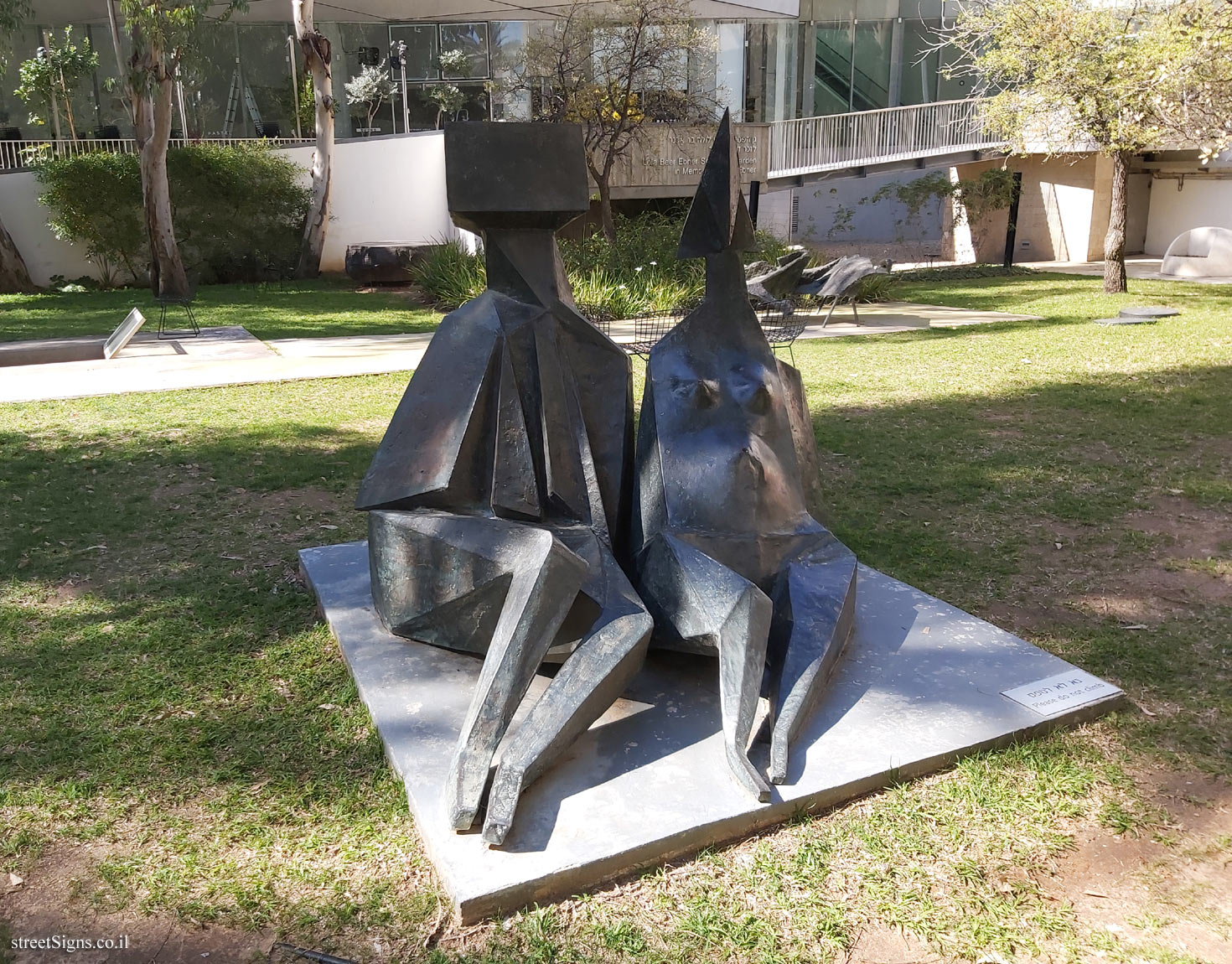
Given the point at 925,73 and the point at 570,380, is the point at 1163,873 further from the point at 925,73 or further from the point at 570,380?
the point at 925,73

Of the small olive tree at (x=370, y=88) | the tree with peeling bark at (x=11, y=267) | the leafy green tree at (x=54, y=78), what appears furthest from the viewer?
the small olive tree at (x=370, y=88)

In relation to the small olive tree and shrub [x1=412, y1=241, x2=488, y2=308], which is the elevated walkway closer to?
shrub [x1=412, y1=241, x2=488, y2=308]

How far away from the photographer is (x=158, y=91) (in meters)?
15.5

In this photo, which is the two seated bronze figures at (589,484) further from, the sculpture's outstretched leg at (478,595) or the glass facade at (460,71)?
the glass facade at (460,71)

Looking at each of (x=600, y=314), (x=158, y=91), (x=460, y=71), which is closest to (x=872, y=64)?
(x=460, y=71)

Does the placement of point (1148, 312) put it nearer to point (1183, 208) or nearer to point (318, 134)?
point (1183, 208)

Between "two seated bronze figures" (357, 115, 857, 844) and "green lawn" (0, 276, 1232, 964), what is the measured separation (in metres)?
0.48

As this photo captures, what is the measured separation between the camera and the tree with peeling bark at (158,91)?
1479 cm

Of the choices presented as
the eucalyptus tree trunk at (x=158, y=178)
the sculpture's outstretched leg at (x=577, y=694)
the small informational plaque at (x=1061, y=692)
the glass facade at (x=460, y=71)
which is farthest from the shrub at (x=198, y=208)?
the small informational plaque at (x=1061, y=692)

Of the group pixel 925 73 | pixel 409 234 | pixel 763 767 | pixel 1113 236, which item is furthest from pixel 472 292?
pixel 925 73

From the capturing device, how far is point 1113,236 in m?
15.6

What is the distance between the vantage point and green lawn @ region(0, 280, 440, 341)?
13.1 m

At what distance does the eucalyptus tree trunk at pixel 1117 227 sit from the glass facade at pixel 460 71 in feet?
23.9

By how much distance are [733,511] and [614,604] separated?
0.54 m
